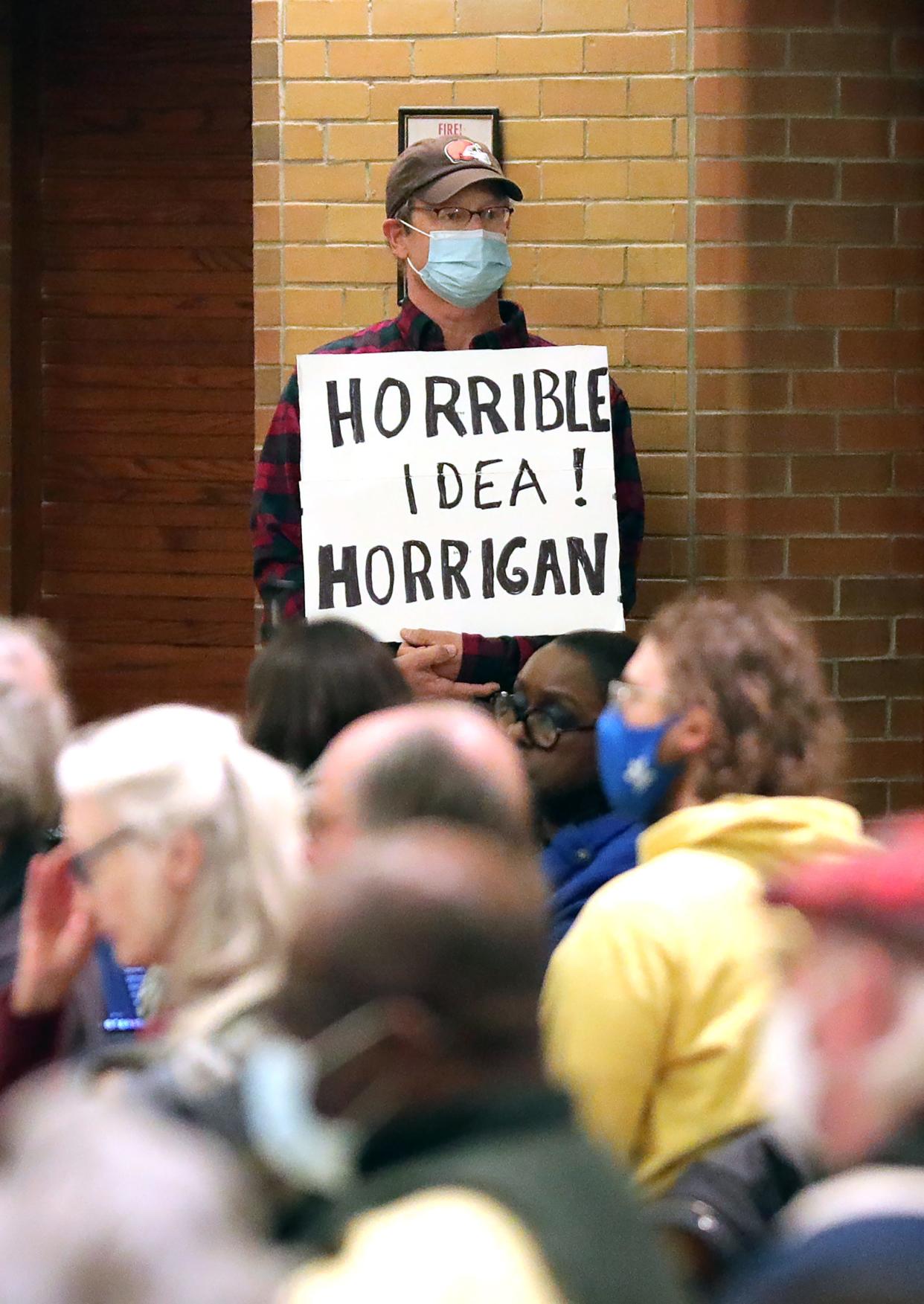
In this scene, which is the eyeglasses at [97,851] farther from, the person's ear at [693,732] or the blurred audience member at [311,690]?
the person's ear at [693,732]

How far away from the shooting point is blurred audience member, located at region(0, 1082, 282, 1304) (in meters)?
1.17

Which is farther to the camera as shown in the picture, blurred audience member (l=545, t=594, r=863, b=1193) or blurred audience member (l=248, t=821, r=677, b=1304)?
blurred audience member (l=545, t=594, r=863, b=1193)

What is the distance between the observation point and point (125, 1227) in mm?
1181

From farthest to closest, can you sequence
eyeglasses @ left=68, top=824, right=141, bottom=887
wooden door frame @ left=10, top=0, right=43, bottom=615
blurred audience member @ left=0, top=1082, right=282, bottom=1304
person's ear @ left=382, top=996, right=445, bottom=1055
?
1. wooden door frame @ left=10, top=0, right=43, bottom=615
2. eyeglasses @ left=68, top=824, right=141, bottom=887
3. person's ear @ left=382, top=996, right=445, bottom=1055
4. blurred audience member @ left=0, top=1082, right=282, bottom=1304

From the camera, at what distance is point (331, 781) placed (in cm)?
254

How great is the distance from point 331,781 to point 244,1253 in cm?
134

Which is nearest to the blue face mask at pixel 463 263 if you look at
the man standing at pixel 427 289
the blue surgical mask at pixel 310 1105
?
the man standing at pixel 427 289

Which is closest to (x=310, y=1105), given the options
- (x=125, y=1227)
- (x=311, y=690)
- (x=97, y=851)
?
(x=125, y=1227)

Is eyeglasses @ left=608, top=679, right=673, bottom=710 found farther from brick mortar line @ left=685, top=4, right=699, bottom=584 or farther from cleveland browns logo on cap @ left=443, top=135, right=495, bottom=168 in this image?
brick mortar line @ left=685, top=4, right=699, bottom=584

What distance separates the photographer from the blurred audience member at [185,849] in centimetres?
234

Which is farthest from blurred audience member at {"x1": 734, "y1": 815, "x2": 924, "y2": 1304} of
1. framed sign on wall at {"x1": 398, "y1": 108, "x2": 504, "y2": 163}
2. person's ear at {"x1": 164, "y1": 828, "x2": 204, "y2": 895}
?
framed sign on wall at {"x1": 398, "y1": 108, "x2": 504, "y2": 163}

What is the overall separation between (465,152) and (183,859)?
2.72 metres

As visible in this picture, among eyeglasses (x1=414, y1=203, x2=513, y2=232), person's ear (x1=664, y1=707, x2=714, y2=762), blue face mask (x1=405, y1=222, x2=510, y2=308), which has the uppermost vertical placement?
eyeglasses (x1=414, y1=203, x2=513, y2=232)

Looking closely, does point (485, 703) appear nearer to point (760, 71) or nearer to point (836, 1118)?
point (760, 71)
